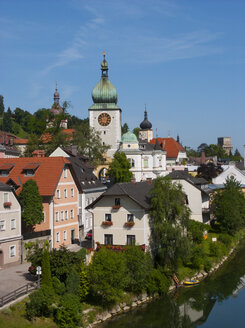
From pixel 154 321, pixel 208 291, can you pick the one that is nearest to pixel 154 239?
pixel 208 291

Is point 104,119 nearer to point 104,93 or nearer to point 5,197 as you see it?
point 104,93

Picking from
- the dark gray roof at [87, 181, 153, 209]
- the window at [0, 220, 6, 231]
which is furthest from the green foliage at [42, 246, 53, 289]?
the dark gray roof at [87, 181, 153, 209]

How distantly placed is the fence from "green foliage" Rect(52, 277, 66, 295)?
3.67 feet

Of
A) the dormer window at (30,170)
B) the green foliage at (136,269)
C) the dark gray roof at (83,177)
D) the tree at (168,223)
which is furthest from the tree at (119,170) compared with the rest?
the green foliage at (136,269)

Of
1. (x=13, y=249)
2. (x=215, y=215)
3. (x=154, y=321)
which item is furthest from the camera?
(x=215, y=215)

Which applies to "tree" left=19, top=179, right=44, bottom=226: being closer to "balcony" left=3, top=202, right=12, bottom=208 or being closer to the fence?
"balcony" left=3, top=202, right=12, bottom=208

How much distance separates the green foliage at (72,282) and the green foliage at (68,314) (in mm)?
1797

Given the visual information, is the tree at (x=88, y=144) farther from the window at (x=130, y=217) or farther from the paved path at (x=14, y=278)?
the paved path at (x=14, y=278)

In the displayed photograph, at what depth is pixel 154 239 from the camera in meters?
38.0

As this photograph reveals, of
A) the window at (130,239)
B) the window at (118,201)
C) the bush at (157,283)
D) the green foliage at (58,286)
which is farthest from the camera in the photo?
the window at (118,201)

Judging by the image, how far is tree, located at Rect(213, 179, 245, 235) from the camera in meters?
54.4

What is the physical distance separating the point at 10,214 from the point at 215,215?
29.3 meters

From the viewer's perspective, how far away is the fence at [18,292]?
1041 inches

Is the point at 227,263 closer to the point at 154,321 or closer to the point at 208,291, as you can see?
the point at 208,291
